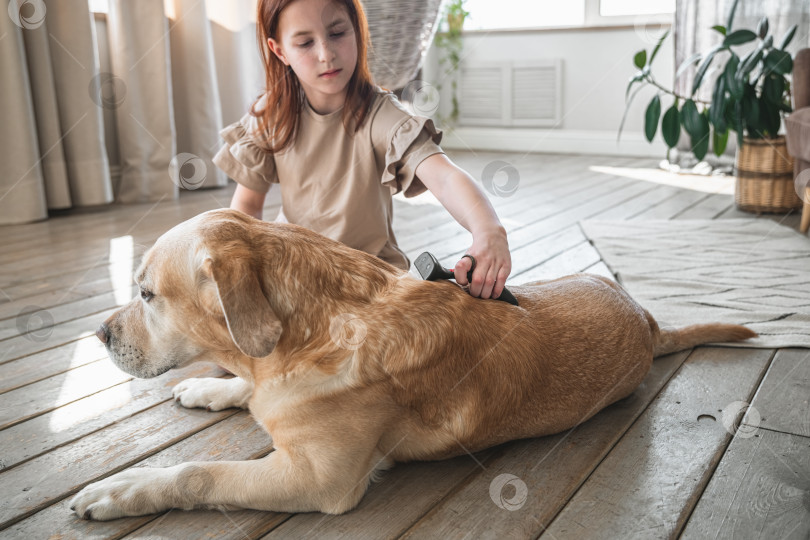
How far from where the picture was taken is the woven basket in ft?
12.3

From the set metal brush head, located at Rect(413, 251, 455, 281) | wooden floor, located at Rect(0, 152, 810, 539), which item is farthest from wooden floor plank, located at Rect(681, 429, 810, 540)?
metal brush head, located at Rect(413, 251, 455, 281)

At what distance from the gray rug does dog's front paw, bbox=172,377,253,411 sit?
1.31 m

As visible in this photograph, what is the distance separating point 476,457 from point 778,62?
323 cm

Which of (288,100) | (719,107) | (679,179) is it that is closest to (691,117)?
(719,107)

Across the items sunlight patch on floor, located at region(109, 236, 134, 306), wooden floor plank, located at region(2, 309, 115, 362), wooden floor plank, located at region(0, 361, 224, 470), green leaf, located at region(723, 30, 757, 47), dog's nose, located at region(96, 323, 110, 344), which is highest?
green leaf, located at region(723, 30, 757, 47)

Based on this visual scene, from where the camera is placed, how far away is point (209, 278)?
1219 millimetres

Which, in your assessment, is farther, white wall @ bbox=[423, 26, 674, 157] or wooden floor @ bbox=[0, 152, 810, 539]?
white wall @ bbox=[423, 26, 674, 157]

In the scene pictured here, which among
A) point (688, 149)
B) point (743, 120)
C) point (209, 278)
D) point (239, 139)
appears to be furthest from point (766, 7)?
point (209, 278)

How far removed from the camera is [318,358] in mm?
1251

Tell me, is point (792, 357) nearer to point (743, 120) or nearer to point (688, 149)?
point (743, 120)

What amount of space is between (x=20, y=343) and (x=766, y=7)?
17.0ft

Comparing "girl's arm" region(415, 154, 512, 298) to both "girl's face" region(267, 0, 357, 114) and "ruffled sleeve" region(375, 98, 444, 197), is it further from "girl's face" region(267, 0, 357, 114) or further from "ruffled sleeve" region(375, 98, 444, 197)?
"girl's face" region(267, 0, 357, 114)

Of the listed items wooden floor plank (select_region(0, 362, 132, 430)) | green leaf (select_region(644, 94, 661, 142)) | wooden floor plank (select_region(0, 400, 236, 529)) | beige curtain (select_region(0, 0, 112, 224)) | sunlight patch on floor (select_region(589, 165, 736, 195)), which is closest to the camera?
wooden floor plank (select_region(0, 400, 236, 529))

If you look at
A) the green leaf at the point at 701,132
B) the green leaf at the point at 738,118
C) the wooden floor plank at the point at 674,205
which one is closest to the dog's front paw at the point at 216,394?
the wooden floor plank at the point at 674,205
